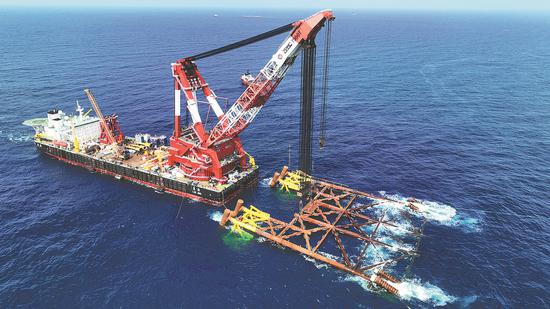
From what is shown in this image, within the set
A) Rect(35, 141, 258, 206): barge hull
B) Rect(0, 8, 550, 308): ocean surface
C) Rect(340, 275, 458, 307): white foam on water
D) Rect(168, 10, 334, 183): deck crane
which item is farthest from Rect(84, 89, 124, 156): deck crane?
Rect(340, 275, 458, 307): white foam on water

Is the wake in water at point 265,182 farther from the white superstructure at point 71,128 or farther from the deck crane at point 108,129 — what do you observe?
the white superstructure at point 71,128

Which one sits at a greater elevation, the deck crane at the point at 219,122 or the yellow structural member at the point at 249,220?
the deck crane at the point at 219,122

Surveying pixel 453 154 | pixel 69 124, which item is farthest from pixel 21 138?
pixel 453 154

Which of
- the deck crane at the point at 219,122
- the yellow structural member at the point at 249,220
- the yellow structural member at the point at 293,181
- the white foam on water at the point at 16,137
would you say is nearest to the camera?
the yellow structural member at the point at 249,220

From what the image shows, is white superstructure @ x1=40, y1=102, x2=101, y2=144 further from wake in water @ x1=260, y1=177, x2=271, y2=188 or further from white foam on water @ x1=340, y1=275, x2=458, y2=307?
white foam on water @ x1=340, y1=275, x2=458, y2=307

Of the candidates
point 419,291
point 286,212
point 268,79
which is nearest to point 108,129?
point 268,79

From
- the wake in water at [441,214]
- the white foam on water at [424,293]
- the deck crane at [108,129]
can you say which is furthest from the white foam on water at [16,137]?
the white foam on water at [424,293]

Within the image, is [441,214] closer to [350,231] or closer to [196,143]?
[350,231]
